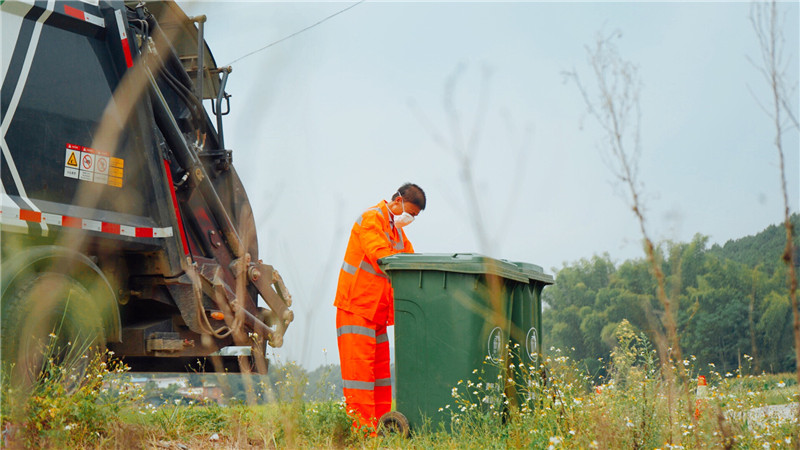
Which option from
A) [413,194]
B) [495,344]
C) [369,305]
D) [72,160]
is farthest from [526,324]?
[72,160]

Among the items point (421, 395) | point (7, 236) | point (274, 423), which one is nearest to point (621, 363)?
point (421, 395)

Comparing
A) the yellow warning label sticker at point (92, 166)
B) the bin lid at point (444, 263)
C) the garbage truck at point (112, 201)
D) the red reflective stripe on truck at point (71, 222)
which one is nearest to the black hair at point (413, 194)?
the bin lid at point (444, 263)

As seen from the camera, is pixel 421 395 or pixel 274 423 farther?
pixel 421 395

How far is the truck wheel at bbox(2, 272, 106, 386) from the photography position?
331 cm

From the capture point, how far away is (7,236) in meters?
3.45

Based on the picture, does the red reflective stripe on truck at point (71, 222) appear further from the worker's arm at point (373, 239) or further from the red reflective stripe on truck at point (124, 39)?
the worker's arm at point (373, 239)

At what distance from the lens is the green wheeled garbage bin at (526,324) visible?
14.0 feet

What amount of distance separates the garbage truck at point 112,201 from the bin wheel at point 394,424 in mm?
936

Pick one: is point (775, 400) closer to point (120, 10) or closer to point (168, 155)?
point (168, 155)

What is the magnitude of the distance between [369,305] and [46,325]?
6.28ft

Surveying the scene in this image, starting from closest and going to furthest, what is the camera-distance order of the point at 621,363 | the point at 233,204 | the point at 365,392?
the point at 621,363 < the point at 365,392 < the point at 233,204

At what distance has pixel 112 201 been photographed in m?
4.09

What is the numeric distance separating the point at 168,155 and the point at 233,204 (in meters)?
0.88

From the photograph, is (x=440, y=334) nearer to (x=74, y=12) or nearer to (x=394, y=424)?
(x=394, y=424)
